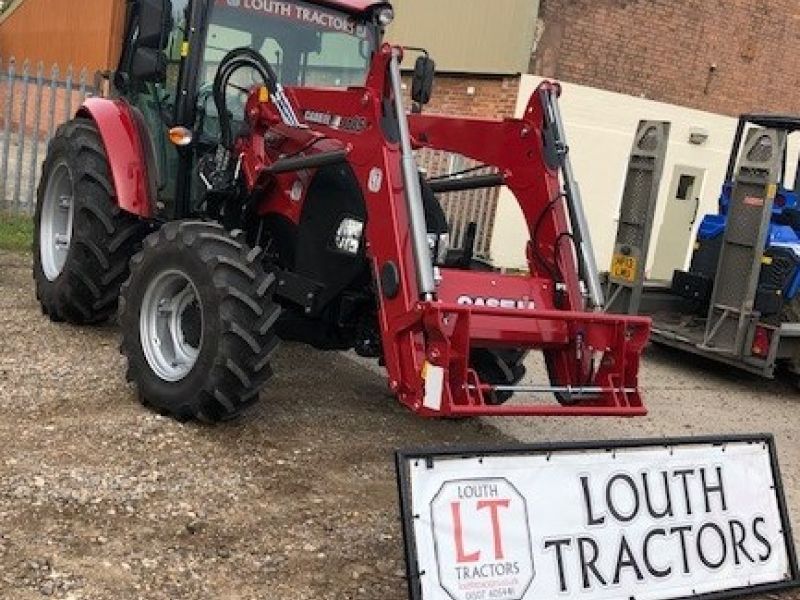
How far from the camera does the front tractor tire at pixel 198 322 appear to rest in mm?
4766

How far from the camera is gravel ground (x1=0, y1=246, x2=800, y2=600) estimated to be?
11.8 ft

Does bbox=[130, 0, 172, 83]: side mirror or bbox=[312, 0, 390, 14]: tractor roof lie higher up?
bbox=[312, 0, 390, 14]: tractor roof

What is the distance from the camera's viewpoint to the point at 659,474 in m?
3.89

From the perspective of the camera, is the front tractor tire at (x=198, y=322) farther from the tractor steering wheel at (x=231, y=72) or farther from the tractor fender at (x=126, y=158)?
the tractor steering wheel at (x=231, y=72)

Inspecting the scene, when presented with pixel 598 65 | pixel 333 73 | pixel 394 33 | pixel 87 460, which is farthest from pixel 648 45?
pixel 87 460

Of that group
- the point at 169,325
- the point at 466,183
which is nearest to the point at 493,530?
the point at 169,325

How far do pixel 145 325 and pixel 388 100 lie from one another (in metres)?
1.81

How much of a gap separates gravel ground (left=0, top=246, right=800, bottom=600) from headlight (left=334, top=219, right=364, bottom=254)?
1061mm

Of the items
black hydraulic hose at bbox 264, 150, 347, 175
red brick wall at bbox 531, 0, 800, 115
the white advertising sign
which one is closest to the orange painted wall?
red brick wall at bbox 531, 0, 800, 115

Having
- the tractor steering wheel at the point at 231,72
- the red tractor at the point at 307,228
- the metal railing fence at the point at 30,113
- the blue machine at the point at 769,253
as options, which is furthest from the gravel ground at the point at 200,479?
A: the metal railing fence at the point at 30,113

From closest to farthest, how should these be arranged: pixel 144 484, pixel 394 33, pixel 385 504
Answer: pixel 144 484 → pixel 385 504 → pixel 394 33

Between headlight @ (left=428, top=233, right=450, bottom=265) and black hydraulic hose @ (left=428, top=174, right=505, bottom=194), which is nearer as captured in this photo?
headlight @ (left=428, top=233, right=450, bottom=265)

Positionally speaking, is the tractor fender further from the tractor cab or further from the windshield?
the windshield

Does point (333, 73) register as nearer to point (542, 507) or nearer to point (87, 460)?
point (87, 460)
